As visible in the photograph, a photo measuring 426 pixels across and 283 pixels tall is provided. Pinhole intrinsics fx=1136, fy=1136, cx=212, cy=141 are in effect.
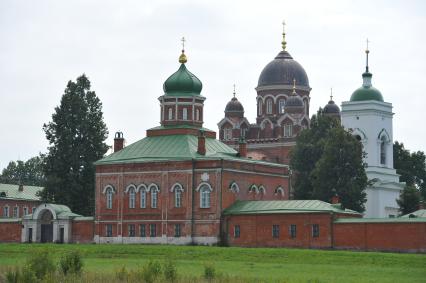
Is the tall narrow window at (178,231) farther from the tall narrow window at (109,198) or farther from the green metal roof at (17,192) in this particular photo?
the green metal roof at (17,192)

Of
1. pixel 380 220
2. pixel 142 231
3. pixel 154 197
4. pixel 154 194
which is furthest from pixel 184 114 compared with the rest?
pixel 380 220

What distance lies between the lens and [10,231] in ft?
273

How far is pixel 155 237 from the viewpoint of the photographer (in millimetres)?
76375

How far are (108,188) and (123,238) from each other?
12.9 feet

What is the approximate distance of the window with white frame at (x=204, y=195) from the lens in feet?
246

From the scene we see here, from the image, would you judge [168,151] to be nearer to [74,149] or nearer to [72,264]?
[74,149]

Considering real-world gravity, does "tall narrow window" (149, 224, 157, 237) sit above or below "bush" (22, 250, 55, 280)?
above

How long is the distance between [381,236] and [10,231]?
29.8 meters

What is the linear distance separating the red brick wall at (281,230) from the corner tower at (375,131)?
83.8 ft

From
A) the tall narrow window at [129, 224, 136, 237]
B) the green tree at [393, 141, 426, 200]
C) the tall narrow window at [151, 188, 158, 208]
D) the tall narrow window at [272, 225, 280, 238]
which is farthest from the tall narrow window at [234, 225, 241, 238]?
the green tree at [393, 141, 426, 200]

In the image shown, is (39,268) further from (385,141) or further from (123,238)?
(385,141)

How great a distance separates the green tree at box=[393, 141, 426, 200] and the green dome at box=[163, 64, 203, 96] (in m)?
28.8

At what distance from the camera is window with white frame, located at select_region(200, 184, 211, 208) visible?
7497 cm

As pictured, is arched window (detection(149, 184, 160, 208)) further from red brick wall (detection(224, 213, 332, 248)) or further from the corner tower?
the corner tower
